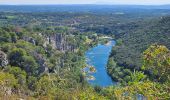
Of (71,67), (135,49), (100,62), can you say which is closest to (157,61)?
(71,67)

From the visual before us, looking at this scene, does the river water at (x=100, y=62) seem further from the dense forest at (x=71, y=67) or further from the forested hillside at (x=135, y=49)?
the forested hillside at (x=135, y=49)

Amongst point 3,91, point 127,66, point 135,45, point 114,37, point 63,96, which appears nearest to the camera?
point 3,91

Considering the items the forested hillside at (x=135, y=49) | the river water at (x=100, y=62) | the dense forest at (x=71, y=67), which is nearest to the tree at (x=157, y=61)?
the dense forest at (x=71, y=67)

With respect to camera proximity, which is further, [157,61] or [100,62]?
[100,62]

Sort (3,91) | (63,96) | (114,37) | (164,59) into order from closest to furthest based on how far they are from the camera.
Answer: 1. (164,59)
2. (3,91)
3. (63,96)
4. (114,37)

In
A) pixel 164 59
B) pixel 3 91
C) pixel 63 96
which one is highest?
pixel 164 59

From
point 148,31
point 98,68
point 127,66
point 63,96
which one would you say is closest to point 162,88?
point 63,96

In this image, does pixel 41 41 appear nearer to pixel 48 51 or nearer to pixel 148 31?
pixel 48 51

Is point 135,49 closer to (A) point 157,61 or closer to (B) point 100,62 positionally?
(B) point 100,62

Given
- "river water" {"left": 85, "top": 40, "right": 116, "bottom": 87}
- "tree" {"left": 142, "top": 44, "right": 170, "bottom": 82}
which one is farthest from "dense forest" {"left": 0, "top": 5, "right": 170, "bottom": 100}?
"river water" {"left": 85, "top": 40, "right": 116, "bottom": 87}
